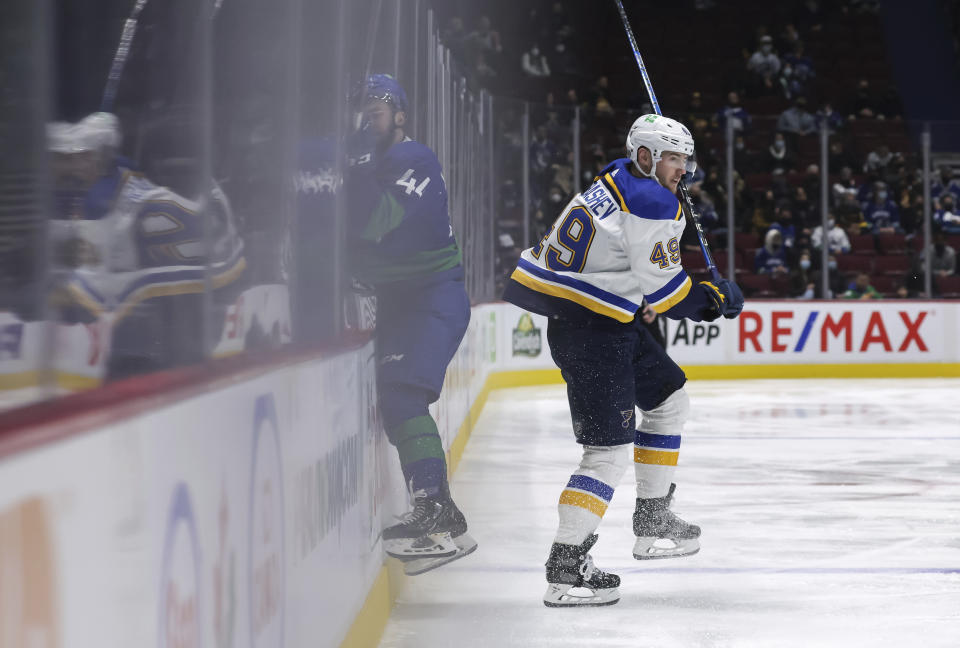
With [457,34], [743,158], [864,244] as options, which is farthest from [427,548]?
[457,34]

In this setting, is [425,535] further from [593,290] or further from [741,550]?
[741,550]

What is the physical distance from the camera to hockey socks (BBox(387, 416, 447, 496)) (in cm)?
353

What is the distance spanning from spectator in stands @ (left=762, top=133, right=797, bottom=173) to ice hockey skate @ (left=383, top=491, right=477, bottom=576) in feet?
35.9

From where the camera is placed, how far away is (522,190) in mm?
12242

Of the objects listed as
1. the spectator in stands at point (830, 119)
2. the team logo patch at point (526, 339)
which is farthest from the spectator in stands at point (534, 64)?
the team logo patch at point (526, 339)

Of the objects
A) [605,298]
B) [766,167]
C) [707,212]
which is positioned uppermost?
[766,167]

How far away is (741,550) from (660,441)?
24.4 inches

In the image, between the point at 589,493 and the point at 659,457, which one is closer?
the point at 589,493

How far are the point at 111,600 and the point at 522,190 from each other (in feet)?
36.3

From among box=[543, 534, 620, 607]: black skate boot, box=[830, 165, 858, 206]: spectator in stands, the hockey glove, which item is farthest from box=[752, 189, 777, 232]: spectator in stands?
box=[543, 534, 620, 607]: black skate boot

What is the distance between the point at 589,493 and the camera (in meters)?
3.77

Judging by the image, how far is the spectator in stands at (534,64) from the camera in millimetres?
17781

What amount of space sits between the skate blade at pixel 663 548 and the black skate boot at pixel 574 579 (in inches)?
22.3

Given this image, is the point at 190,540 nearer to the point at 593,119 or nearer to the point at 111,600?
the point at 111,600
